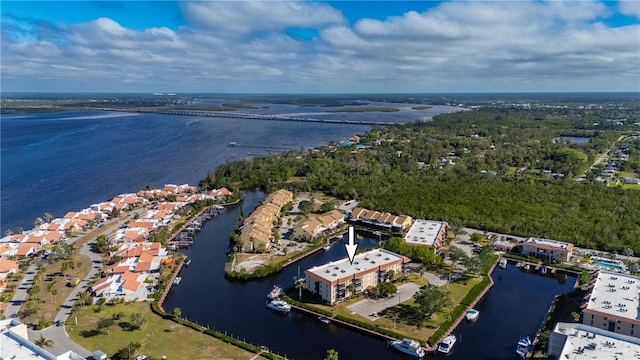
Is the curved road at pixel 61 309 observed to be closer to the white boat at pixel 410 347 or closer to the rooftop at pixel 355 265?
the rooftop at pixel 355 265

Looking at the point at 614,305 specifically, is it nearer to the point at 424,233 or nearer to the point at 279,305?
the point at 424,233

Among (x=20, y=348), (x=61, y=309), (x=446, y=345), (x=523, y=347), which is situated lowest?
(x=446, y=345)

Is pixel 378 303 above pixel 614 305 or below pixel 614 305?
below

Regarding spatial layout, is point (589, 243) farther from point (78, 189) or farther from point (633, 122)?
point (633, 122)

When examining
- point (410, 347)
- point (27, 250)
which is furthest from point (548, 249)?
point (27, 250)

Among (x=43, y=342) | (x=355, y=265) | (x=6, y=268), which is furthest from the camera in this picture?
(x=6, y=268)

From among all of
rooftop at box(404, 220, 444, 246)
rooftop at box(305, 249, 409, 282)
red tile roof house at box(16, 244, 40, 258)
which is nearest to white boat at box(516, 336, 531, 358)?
rooftop at box(305, 249, 409, 282)

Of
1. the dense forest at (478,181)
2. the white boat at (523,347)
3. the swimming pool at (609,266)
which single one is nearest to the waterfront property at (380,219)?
the dense forest at (478,181)
